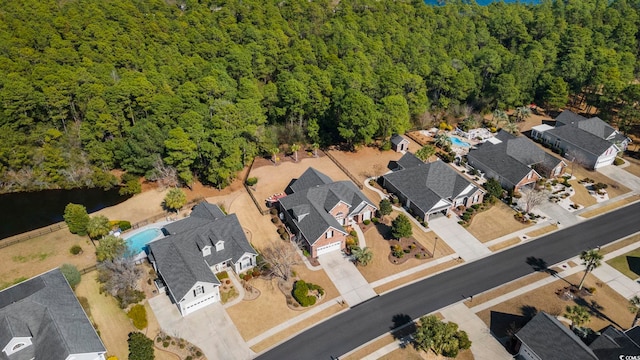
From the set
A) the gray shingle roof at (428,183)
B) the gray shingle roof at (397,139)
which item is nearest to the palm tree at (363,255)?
the gray shingle roof at (428,183)

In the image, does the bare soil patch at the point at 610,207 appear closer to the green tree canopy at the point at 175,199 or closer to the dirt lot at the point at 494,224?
the dirt lot at the point at 494,224

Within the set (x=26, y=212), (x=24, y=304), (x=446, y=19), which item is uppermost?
(x=446, y=19)

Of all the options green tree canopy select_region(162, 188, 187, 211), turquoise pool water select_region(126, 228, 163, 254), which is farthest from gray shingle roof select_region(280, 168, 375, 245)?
turquoise pool water select_region(126, 228, 163, 254)

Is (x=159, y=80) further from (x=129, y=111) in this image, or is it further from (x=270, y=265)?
(x=270, y=265)

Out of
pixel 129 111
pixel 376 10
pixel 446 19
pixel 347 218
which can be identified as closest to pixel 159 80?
pixel 129 111

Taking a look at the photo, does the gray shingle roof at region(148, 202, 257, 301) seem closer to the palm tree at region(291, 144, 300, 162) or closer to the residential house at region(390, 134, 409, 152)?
the palm tree at region(291, 144, 300, 162)
